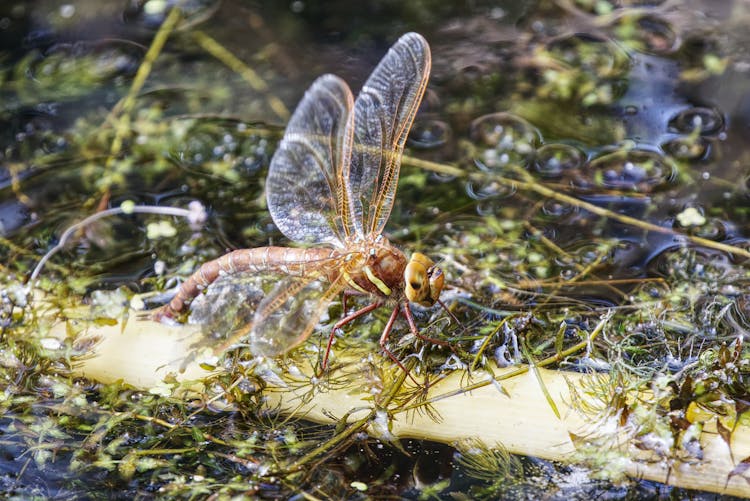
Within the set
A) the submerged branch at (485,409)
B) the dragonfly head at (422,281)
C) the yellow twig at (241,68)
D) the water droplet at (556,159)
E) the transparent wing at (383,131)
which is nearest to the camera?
the submerged branch at (485,409)

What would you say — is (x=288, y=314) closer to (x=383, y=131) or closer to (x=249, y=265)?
(x=249, y=265)

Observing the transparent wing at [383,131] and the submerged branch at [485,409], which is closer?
the submerged branch at [485,409]

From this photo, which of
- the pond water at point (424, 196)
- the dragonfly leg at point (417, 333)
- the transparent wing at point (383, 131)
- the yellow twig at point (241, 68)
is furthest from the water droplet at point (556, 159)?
the yellow twig at point (241, 68)

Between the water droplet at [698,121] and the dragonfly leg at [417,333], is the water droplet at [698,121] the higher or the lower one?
the higher one

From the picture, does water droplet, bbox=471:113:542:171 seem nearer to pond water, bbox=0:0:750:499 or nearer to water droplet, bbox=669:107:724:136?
pond water, bbox=0:0:750:499

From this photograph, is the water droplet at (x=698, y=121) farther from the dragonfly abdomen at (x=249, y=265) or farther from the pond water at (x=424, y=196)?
the dragonfly abdomen at (x=249, y=265)

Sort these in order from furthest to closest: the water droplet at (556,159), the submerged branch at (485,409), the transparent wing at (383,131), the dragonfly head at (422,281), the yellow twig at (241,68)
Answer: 1. the yellow twig at (241,68)
2. the water droplet at (556,159)
3. the transparent wing at (383,131)
4. the dragonfly head at (422,281)
5. the submerged branch at (485,409)

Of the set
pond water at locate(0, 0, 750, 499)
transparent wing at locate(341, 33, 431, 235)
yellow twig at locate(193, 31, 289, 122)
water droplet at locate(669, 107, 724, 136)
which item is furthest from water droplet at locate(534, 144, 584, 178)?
yellow twig at locate(193, 31, 289, 122)
